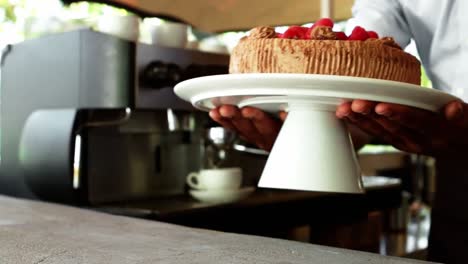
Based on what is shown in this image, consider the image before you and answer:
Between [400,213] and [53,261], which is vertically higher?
[53,261]

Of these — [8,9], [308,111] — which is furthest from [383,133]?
[8,9]

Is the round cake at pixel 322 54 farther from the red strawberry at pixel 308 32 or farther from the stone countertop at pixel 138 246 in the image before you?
the stone countertop at pixel 138 246

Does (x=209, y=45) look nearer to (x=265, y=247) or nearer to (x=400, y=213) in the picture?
(x=265, y=247)

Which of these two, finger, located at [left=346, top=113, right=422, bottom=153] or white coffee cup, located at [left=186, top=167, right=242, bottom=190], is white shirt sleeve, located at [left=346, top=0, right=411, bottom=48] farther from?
white coffee cup, located at [left=186, top=167, right=242, bottom=190]

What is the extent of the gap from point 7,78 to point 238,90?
927 mm

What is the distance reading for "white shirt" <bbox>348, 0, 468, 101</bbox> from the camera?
0.98 m

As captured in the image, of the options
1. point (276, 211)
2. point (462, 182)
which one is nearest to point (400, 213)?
point (276, 211)

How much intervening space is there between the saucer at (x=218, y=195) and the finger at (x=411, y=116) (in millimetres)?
694

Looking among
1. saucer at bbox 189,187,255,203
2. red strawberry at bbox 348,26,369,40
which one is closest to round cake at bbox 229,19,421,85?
red strawberry at bbox 348,26,369,40

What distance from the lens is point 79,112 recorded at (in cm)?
123

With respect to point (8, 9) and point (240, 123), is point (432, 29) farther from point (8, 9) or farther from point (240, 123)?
point (8, 9)

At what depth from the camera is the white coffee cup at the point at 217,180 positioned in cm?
140

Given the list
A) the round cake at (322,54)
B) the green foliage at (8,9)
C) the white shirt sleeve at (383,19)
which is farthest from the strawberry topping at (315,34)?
the green foliage at (8,9)

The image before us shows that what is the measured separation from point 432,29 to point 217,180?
0.60 m
